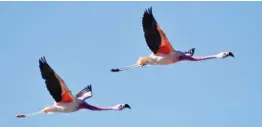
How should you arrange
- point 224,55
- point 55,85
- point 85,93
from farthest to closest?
point 85,93 → point 55,85 → point 224,55

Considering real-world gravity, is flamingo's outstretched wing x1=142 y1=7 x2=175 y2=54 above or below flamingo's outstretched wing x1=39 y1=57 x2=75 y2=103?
above

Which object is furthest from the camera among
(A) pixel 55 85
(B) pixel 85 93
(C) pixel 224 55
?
(B) pixel 85 93

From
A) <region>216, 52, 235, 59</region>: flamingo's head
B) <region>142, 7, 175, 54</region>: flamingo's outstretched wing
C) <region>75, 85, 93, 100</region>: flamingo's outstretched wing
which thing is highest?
<region>142, 7, 175, 54</region>: flamingo's outstretched wing

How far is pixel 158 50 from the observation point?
164ft

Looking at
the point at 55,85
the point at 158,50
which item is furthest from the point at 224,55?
the point at 55,85

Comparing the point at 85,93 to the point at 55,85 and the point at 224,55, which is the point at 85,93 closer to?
the point at 55,85

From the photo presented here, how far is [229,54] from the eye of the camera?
49.2 meters

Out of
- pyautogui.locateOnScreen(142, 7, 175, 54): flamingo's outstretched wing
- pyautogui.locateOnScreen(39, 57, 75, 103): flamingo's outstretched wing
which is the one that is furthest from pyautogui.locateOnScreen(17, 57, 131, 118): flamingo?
A: pyautogui.locateOnScreen(142, 7, 175, 54): flamingo's outstretched wing

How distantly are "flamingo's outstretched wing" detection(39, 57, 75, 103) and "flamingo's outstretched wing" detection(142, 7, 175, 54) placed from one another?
14.2 ft

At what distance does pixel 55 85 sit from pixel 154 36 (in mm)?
5032

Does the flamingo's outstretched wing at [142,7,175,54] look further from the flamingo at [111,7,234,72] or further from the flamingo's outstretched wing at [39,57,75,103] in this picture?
the flamingo's outstretched wing at [39,57,75,103]

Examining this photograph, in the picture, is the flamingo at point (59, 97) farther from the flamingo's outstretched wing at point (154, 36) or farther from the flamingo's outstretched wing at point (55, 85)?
the flamingo's outstretched wing at point (154, 36)

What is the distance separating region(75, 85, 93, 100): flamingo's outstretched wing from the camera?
2140 inches

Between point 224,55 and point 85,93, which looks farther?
point 85,93
